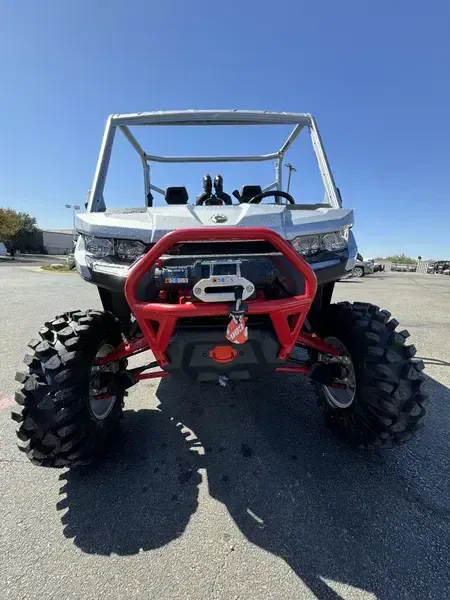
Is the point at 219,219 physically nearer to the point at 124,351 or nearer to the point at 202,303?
the point at 202,303

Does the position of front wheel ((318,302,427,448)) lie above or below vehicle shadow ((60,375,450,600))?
above

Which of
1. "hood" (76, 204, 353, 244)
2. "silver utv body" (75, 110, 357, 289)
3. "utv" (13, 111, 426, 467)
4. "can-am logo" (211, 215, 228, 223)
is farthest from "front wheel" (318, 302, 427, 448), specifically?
"can-am logo" (211, 215, 228, 223)

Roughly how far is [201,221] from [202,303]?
0.51 m

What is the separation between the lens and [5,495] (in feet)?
6.57

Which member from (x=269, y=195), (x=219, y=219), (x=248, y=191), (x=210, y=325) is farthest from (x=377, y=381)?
(x=248, y=191)

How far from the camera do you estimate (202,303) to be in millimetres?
1774

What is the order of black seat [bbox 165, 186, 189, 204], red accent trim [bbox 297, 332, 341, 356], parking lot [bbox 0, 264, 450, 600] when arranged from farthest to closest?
black seat [bbox 165, 186, 189, 204]
red accent trim [bbox 297, 332, 341, 356]
parking lot [bbox 0, 264, 450, 600]

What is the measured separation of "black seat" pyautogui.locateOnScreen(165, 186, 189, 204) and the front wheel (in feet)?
6.19

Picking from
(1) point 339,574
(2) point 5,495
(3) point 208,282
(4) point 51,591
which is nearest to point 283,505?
(1) point 339,574

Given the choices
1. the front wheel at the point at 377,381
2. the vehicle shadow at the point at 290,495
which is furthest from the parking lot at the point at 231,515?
the front wheel at the point at 377,381

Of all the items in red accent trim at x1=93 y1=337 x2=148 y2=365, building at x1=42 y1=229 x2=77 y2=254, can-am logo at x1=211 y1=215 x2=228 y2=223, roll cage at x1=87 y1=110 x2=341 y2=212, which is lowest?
building at x1=42 y1=229 x2=77 y2=254

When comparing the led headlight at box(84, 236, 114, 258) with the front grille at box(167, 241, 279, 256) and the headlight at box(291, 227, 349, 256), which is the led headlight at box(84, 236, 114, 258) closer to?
the front grille at box(167, 241, 279, 256)

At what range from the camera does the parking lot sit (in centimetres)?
149

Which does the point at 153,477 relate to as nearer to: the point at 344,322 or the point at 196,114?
the point at 344,322
